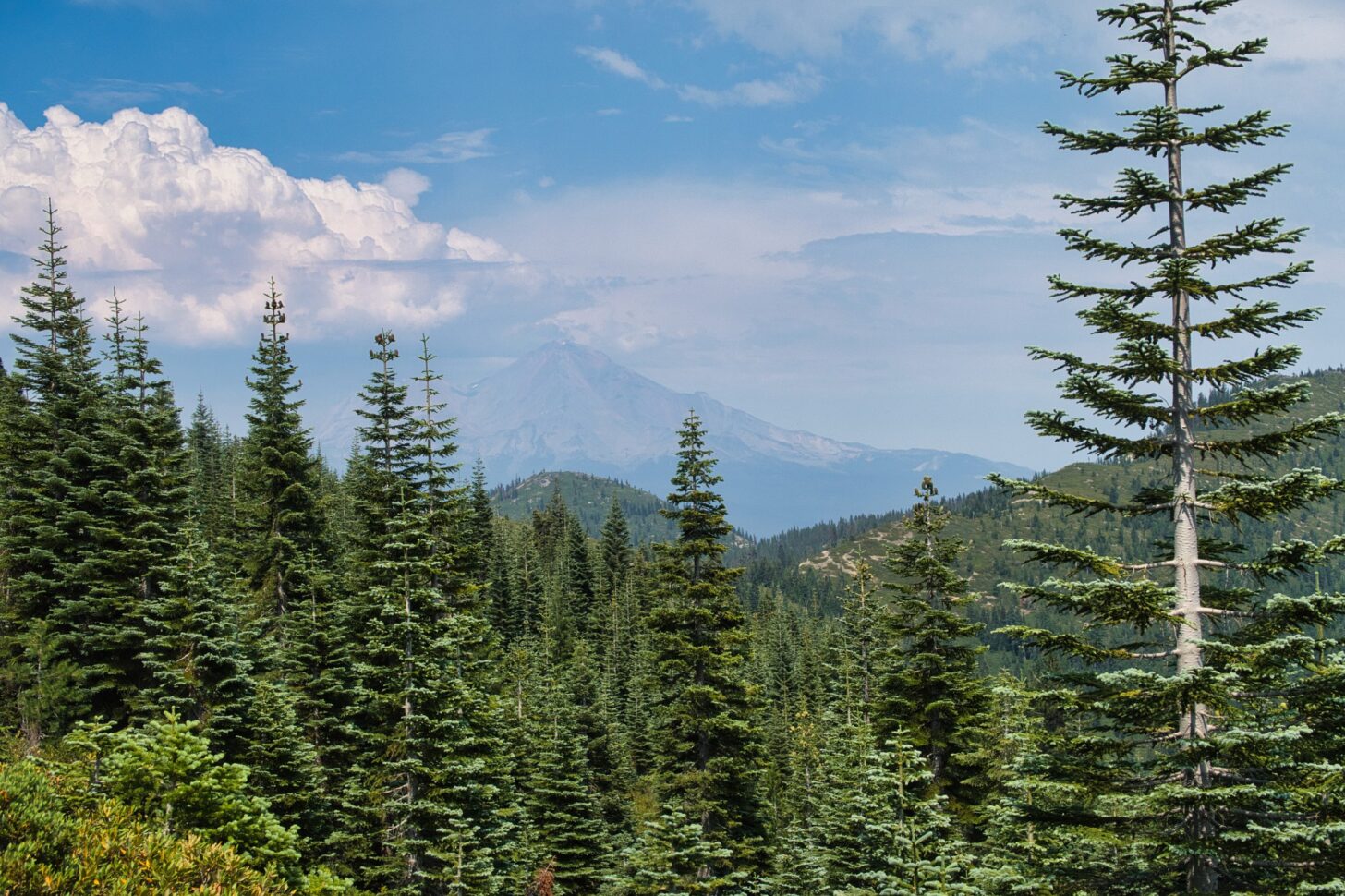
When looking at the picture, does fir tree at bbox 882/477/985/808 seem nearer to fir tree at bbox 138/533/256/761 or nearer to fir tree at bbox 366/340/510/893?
fir tree at bbox 366/340/510/893

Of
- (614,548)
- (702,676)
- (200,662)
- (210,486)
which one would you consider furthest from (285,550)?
(614,548)

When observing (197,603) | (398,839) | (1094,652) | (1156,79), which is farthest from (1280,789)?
(197,603)

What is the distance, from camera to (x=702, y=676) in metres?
27.2

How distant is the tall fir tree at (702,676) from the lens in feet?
87.6

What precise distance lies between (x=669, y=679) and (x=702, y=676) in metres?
1.37

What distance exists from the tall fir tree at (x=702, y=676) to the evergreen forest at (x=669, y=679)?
0.14 meters

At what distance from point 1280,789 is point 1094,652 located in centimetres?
260

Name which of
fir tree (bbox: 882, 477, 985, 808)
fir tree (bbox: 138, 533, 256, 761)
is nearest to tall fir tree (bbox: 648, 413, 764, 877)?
fir tree (bbox: 882, 477, 985, 808)

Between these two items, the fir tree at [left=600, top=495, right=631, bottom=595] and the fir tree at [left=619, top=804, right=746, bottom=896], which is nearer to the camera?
the fir tree at [left=619, top=804, right=746, bottom=896]

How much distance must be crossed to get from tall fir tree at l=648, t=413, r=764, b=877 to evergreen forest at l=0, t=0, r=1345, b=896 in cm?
14

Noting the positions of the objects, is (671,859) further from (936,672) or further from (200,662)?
(200,662)

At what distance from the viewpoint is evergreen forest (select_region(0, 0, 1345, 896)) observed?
10.9 metres

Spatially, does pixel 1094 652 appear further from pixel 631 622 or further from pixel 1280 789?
pixel 631 622

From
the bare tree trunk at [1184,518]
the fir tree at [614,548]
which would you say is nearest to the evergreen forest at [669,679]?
the bare tree trunk at [1184,518]
